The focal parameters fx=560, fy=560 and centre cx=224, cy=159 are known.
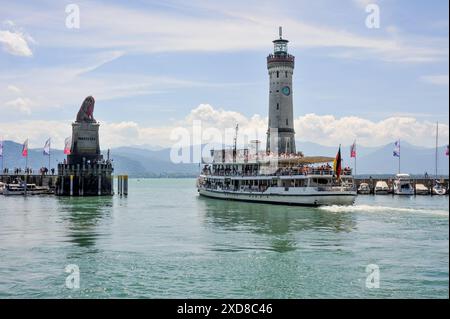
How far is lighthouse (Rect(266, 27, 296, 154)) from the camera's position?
99.8 m

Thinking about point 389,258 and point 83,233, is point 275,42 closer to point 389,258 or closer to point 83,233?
point 83,233

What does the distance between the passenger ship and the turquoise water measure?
1336 centimetres

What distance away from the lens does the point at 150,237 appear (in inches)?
1676

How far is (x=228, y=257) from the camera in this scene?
3241 centimetres

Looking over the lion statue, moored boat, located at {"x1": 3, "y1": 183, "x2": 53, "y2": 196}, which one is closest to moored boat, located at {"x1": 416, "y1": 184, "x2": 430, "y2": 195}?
the lion statue

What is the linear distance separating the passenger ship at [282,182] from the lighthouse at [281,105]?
10.2 metres

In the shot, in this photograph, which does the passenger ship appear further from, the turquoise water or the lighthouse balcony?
the lighthouse balcony

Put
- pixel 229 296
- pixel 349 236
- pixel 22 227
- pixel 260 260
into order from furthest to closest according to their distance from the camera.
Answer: pixel 22 227
pixel 349 236
pixel 260 260
pixel 229 296

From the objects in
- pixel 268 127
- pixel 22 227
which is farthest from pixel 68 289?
pixel 268 127

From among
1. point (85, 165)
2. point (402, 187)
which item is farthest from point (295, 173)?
point (85, 165)

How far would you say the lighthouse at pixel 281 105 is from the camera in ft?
327

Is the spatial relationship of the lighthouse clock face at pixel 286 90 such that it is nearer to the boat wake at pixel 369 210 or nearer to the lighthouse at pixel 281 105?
the lighthouse at pixel 281 105

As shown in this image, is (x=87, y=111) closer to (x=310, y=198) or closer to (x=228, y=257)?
(x=310, y=198)

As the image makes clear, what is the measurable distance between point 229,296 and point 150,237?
20.0m
